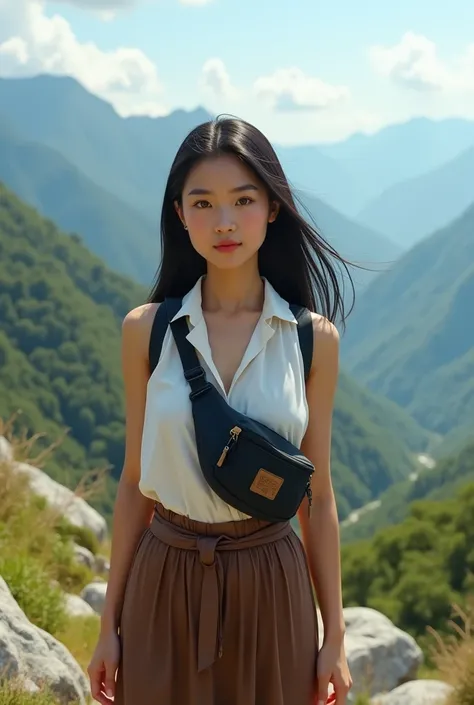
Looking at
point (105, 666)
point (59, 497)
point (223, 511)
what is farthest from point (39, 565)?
point (223, 511)

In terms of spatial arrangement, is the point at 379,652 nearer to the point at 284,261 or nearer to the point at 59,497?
the point at 59,497

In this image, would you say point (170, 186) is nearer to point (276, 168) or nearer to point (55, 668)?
point (276, 168)

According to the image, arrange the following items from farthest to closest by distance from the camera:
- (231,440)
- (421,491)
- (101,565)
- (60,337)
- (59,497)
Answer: (421,491) → (60,337) → (59,497) → (101,565) → (231,440)

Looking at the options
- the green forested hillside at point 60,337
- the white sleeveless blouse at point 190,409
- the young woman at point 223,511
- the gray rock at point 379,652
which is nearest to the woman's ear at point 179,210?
the young woman at point 223,511

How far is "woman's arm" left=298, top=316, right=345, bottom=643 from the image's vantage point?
2.43 metres

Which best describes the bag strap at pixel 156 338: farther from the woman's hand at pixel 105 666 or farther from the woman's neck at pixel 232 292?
the woman's hand at pixel 105 666

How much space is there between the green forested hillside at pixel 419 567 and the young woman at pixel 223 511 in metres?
23.6

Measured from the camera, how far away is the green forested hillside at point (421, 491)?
94562 millimetres

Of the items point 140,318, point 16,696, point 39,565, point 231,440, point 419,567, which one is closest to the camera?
point 231,440

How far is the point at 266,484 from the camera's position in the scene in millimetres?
2164

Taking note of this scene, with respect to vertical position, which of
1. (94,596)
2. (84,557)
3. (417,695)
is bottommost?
(84,557)

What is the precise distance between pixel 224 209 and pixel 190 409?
584 mm

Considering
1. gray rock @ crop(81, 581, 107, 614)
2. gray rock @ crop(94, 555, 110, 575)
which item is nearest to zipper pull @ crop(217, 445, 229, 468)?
gray rock @ crop(81, 581, 107, 614)

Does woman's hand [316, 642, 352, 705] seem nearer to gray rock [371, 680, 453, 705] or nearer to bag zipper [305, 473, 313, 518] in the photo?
bag zipper [305, 473, 313, 518]
